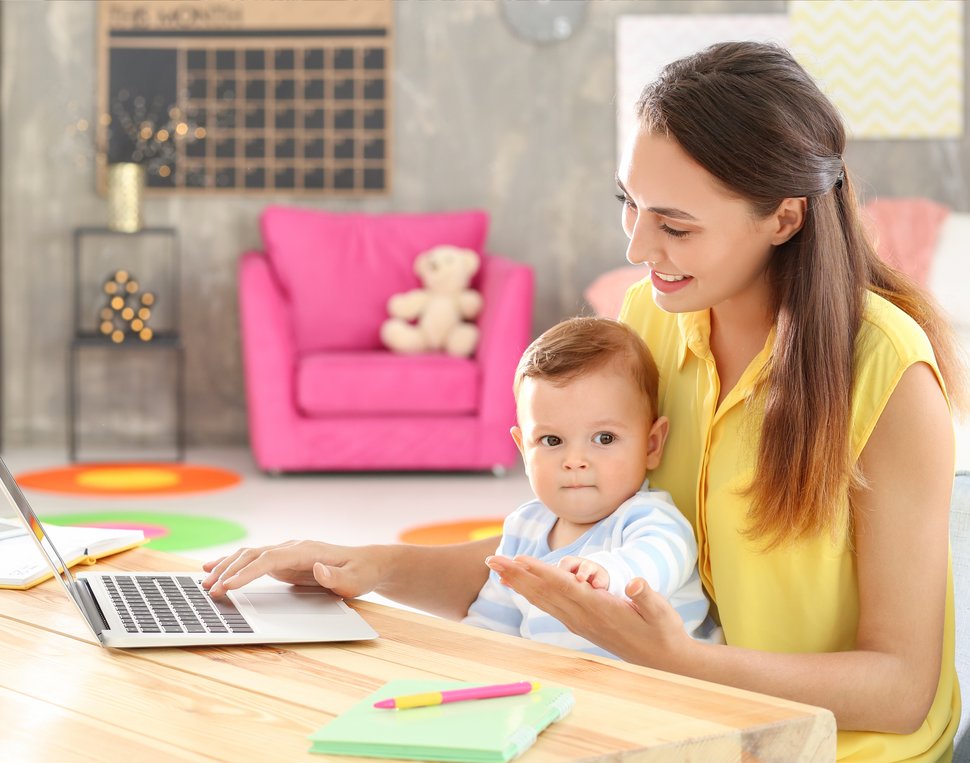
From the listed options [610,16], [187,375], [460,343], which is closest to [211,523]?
[460,343]

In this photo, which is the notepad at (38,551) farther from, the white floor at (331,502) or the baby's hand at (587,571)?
the white floor at (331,502)

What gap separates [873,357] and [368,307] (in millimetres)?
4020

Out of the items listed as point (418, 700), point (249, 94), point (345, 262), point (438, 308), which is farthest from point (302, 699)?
point (249, 94)

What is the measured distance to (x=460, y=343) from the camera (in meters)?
4.89

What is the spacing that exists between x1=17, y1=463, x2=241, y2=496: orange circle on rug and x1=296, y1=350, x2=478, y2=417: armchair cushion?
0.44 metres

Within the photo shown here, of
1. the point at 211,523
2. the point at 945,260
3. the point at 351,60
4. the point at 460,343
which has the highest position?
the point at 351,60

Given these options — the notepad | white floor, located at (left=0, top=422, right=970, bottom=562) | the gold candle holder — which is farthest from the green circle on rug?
the notepad

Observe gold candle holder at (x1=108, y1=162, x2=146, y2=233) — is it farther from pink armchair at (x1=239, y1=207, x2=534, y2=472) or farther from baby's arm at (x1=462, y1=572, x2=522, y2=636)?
baby's arm at (x1=462, y1=572, x2=522, y2=636)

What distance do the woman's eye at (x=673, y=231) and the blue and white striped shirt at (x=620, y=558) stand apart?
28 cm

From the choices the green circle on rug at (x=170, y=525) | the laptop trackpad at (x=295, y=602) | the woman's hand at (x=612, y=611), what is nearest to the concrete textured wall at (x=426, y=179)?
the green circle on rug at (x=170, y=525)

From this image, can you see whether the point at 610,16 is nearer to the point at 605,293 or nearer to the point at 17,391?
the point at 605,293

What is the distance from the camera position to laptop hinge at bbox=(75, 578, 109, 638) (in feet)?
3.43

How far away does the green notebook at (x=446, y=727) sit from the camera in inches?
30.9

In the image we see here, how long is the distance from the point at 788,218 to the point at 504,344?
3443 mm
